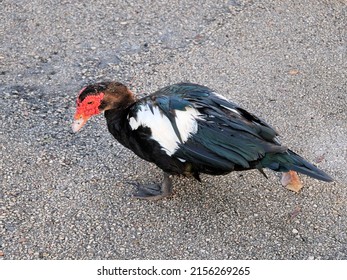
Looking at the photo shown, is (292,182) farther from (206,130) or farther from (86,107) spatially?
(86,107)

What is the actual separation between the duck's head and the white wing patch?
250 millimetres

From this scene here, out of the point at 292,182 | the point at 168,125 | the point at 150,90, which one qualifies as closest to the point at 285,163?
the point at 292,182

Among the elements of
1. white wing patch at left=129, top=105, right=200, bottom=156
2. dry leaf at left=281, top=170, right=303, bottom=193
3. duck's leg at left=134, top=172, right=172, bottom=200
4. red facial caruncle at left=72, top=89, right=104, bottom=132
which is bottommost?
duck's leg at left=134, top=172, right=172, bottom=200

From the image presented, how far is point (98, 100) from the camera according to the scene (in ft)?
13.0

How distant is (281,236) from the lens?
12.7 ft

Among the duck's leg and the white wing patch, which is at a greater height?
the white wing patch

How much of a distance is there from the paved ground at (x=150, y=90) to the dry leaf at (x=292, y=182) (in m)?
0.06

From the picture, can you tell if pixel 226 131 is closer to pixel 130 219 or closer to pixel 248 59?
→ pixel 130 219

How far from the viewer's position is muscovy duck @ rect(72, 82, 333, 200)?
147 inches

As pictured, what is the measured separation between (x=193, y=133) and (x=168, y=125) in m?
0.16

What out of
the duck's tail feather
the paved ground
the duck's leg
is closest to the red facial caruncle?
the paved ground

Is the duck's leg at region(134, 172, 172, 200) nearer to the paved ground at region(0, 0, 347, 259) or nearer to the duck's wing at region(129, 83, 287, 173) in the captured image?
the paved ground at region(0, 0, 347, 259)

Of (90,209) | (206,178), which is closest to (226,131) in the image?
(206,178)

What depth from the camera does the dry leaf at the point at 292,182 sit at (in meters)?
4.21
